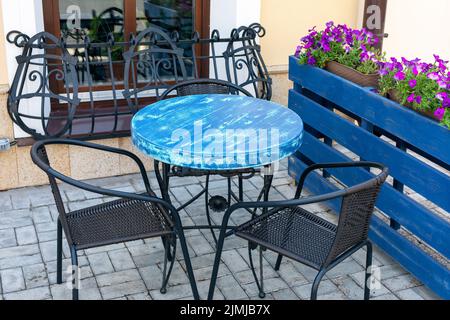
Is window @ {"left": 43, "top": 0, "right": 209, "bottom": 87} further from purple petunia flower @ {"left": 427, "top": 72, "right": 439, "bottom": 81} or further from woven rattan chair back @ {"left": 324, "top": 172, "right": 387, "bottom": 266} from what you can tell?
woven rattan chair back @ {"left": 324, "top": 172, "right": 387, "bottom": 266}

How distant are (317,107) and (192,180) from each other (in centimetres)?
117

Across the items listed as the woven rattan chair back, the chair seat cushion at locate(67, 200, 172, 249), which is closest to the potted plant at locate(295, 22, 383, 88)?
the woven rattan chair back

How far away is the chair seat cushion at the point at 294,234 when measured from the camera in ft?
9.88

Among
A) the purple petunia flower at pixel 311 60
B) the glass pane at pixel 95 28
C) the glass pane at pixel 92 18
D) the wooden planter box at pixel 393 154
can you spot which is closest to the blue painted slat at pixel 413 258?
the wooden planter box at pixel 393 154

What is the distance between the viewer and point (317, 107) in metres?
4.43

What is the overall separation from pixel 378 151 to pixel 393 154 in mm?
153

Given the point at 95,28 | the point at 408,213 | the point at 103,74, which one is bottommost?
the point at 408,213

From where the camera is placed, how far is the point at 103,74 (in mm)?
5297

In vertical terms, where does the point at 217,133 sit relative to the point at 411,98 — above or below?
below

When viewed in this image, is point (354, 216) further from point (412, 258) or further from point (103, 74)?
point (103, 74)

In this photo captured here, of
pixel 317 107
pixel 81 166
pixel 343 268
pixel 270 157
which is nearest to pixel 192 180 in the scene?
pixel 81 166

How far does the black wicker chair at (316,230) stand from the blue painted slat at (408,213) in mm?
446

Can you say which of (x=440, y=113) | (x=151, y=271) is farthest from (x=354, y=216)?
(x=151, y=271)
